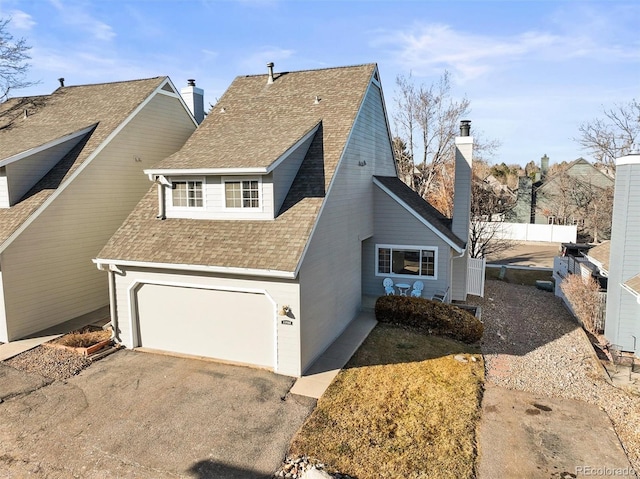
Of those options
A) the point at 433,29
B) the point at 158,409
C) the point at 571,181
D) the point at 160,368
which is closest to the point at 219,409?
the point at 158,409

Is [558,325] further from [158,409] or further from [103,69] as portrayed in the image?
[103,69]

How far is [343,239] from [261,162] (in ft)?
12.6

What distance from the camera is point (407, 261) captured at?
16.3 m

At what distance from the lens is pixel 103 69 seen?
2350cm

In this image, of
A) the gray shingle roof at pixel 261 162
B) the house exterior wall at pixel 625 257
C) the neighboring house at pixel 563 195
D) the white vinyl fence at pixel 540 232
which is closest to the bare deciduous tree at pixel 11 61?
the gray shingle roof at pixel 261 162

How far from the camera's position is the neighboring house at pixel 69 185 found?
12.7 metres

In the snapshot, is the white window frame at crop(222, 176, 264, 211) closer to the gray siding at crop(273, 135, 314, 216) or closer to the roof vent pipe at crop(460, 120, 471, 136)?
the gray siding at crop(273, 135, 314, 216)

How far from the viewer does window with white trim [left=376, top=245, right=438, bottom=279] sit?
15.9 metres

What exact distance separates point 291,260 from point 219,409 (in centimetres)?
359

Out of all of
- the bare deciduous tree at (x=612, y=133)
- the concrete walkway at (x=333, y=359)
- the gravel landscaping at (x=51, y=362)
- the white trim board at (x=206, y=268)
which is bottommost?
the concrete walkway at (x=333, y=359)

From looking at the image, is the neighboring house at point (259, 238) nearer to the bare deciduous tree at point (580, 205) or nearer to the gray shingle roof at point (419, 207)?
the gray shingle roof at point (419, 207)

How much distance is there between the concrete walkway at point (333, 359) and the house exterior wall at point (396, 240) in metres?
2.33

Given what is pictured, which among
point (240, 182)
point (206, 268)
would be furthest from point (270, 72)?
point (206, 268)

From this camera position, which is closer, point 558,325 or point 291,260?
point 291,260
